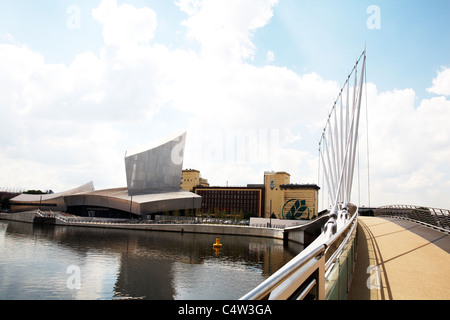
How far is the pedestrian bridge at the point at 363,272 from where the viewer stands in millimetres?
2229

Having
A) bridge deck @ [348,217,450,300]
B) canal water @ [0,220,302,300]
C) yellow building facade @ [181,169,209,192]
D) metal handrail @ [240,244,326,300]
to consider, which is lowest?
canal water @ [0,220,302,300]

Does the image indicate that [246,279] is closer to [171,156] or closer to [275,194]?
[171,156]

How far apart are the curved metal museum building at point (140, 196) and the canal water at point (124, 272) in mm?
34580

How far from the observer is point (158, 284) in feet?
52.5

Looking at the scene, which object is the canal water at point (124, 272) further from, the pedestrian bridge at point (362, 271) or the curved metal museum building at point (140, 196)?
the curved metal museum building at point (140, 196)

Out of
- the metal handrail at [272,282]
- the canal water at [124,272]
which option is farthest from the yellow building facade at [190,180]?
the metal handrail at [272,282]

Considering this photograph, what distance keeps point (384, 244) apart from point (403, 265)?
11.6 feet

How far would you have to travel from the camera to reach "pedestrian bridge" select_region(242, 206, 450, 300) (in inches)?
87.7

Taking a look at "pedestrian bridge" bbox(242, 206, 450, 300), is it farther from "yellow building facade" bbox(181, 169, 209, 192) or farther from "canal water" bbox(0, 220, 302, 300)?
"yellow building facade" bbox(181, 169, 209, 192)

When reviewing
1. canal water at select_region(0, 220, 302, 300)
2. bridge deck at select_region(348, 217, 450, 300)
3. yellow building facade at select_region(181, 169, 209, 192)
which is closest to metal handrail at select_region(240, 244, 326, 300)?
bridge deck at select_region(348, 217, 450, 300)

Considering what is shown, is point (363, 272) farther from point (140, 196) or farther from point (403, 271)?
point (140, 196)

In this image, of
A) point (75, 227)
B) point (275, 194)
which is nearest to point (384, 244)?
point (75, 227)

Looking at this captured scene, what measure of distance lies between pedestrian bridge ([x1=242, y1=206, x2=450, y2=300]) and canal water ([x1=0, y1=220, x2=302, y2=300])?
321 inches

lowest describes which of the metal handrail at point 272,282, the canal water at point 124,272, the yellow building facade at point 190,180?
the canal water at point 124,272
